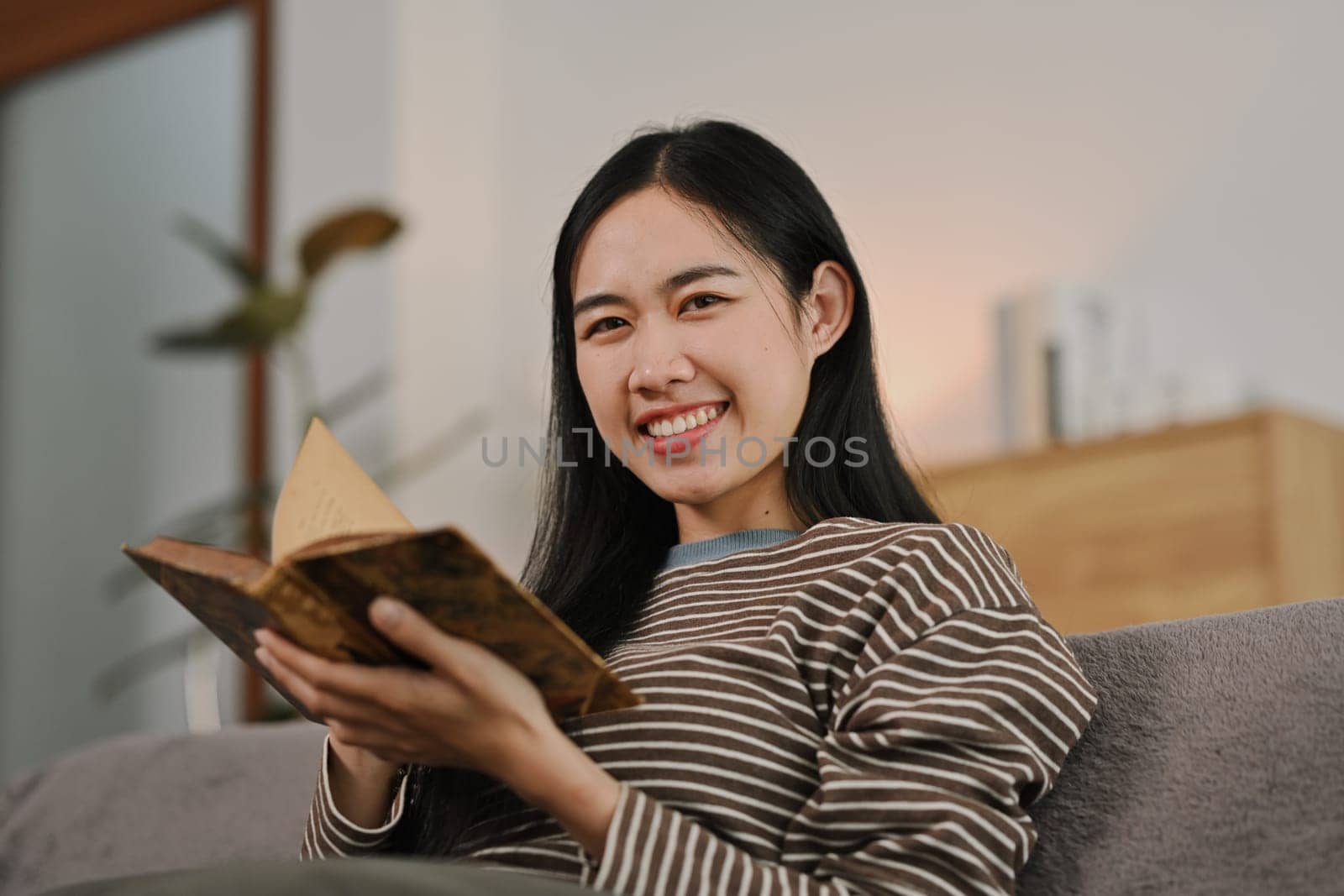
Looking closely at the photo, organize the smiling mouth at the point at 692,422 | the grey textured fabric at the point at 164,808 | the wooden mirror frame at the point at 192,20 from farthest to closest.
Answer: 1. the wooden mirror frame at the point at 192,20
2. the grey textured fabric at the point at 164,808
3. the smiling mouth at the point at 692,422

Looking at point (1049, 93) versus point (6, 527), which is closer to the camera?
point (1049, 93)

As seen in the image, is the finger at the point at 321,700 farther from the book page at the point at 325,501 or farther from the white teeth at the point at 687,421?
the white teeth at the point at 687,421

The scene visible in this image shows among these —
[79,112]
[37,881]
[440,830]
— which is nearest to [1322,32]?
[440,830]

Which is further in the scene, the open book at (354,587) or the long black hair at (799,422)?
the long black hair at (799,422)

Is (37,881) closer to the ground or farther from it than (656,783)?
closer to the ground

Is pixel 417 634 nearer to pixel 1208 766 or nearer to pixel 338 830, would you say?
pixel 338 830

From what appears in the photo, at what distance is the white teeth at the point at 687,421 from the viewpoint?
1.16 metres

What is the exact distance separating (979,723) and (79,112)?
3935mm

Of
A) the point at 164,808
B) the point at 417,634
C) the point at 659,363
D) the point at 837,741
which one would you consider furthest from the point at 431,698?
the point at 164,808

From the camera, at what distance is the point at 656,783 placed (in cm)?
93

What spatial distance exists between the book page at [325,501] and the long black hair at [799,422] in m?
0.35

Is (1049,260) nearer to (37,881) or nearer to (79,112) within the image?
(37,881)

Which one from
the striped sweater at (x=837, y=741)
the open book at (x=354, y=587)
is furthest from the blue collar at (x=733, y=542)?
the open book at (x=354, y=587)

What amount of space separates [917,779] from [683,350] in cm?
41
